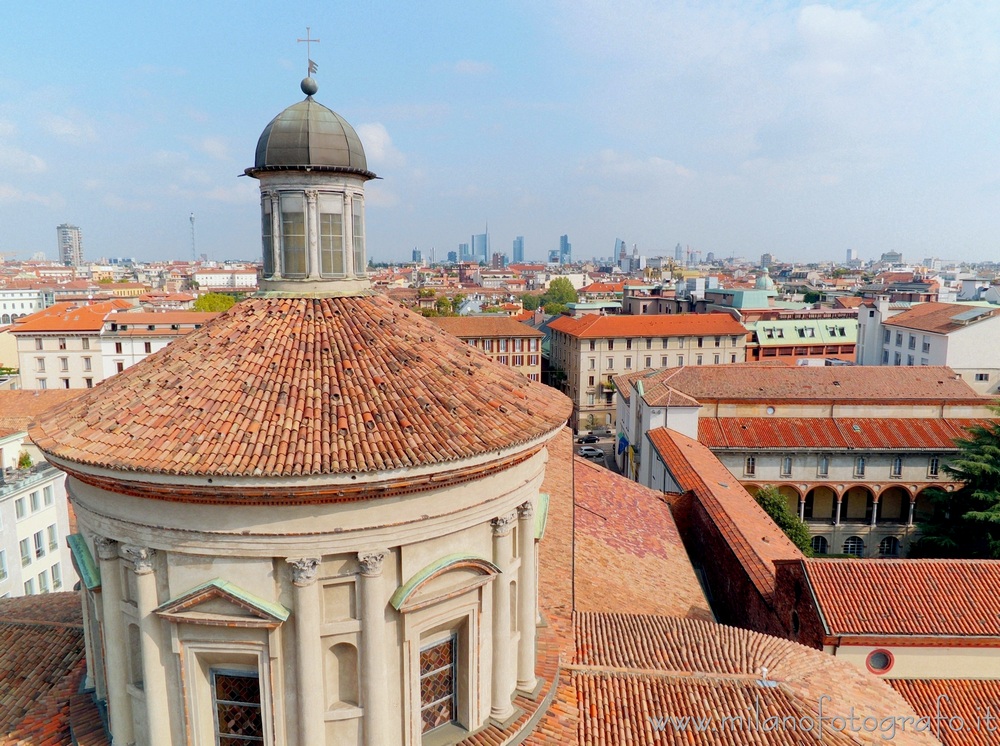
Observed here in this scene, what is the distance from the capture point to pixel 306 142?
11461 millimetres

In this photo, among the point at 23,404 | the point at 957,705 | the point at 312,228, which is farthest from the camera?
the point at 23,404

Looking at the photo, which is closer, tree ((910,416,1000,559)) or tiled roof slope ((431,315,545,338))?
tree ((910,416,1000,559))

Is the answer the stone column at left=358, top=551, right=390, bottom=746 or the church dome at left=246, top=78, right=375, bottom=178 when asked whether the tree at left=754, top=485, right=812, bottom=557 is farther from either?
the church dome at left=246, top=78, right=375, bottom=178

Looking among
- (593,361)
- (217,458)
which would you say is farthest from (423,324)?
(593,361)

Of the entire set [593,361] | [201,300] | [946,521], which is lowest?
[946,521]

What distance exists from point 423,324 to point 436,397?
2.78 meters

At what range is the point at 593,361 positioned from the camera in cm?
7019

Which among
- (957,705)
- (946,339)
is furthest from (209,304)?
(957,705)

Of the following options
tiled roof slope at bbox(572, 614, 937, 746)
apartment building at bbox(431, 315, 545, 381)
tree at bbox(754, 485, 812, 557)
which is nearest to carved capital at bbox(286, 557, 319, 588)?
tiled roof slope at bbox(572, 614, 937, 746)

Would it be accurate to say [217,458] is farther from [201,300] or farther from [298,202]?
[201,300]

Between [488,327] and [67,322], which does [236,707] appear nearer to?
[488,327]

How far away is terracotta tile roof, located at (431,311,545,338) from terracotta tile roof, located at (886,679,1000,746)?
55.0 metres

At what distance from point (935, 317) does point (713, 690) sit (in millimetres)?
62998

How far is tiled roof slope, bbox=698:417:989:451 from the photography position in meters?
39.1
